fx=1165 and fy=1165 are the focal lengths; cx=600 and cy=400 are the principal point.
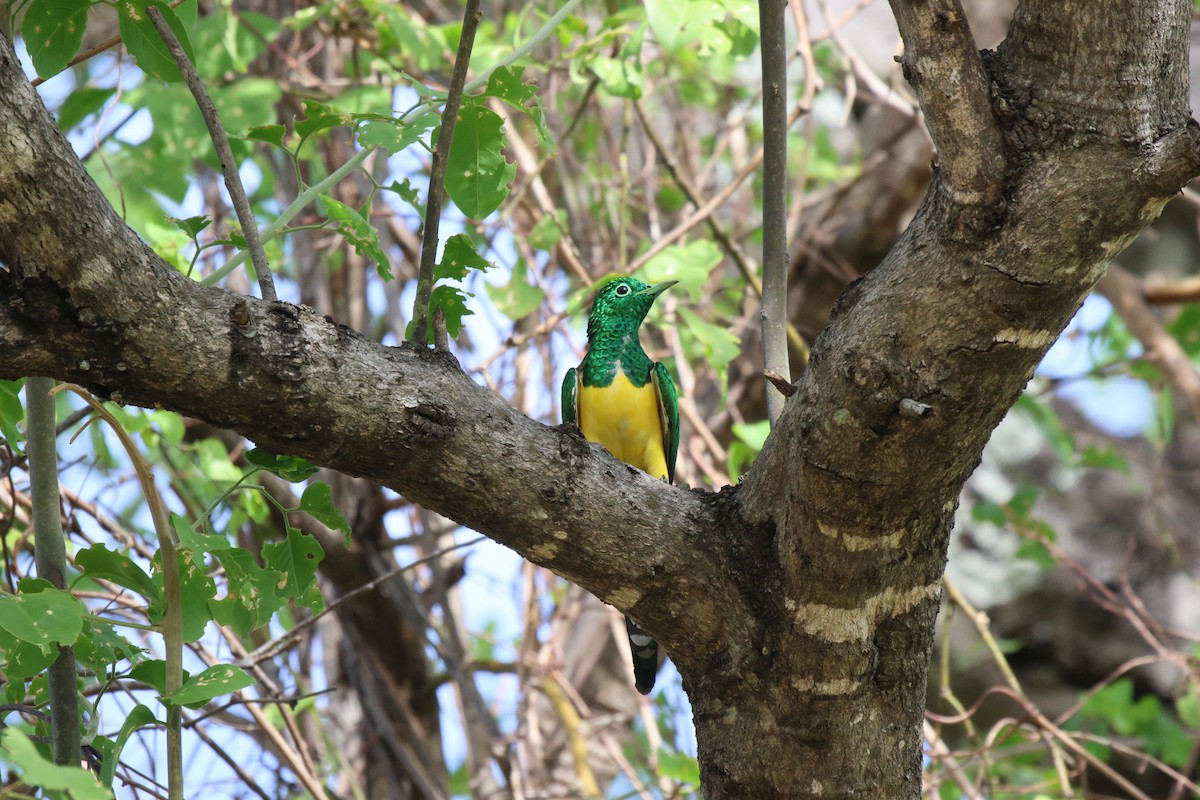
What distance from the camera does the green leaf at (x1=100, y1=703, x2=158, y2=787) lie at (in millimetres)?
1712

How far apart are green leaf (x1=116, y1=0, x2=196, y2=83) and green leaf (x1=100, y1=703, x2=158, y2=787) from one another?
1.05 meters

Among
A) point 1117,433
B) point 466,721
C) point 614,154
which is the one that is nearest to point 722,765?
point 466,721

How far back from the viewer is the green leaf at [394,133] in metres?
1.89

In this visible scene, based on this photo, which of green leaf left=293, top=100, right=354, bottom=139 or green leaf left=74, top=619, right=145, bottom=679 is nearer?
green leaf left=74, top=619, right=145, bottom=679

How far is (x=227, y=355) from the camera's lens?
1.58 metres

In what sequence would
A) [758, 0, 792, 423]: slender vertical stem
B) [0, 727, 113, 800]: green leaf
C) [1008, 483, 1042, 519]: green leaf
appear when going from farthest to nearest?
[1008, 483, 1042, 519]: green leaf < [758, 0, 792, 423]: slender vertical stem < [0, 727, 113, 800]: green leaf

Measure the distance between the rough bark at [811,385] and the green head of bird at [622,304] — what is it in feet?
4.77

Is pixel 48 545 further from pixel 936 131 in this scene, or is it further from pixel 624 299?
pixel 624 299

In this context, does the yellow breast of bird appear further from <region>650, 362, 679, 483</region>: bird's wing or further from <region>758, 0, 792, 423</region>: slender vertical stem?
<region>758, 0, 792, 423</region>: slender vertical stem

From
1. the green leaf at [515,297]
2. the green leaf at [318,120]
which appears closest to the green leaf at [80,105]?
the green leaf at [515,297]

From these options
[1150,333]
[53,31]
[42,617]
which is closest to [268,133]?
[53,31]

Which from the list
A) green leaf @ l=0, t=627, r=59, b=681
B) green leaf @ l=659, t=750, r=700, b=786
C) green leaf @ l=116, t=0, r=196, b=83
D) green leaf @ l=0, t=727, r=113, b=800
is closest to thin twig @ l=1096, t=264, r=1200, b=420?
green leaf @ l=659, t=750, r=700, b=786

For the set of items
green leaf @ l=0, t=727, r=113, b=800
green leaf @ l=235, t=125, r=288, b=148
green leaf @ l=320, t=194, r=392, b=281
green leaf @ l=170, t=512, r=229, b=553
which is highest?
green leaf @ l=235, t=125, r=288, b=148

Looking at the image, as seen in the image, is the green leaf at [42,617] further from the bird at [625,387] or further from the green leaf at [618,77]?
the green leaf at [618,77]
